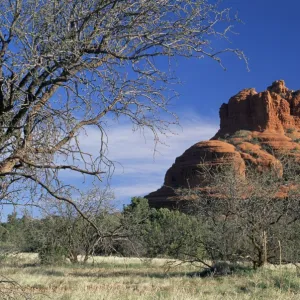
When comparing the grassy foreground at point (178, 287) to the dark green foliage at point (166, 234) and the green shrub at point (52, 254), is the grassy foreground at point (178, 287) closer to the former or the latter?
the dark green foliage at point (166, 234)

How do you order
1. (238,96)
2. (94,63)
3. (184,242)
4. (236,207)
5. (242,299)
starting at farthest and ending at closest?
(238,96) → (184,242) → (236,207) → (242,299) → (94,63)

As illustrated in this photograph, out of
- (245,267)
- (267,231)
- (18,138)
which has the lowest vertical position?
(245,267)

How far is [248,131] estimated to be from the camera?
10588 centimetres

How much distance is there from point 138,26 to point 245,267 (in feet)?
51.0

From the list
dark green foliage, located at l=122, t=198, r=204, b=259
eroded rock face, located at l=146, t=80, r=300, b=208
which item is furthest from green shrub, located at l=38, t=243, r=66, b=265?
eroded rock face, located at l=146, t=80, r=300, b=208

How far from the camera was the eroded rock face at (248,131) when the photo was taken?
87312 mm

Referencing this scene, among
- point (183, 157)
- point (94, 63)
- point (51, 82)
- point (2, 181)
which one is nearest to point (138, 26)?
point (94, 63)

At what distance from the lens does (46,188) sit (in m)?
4.34

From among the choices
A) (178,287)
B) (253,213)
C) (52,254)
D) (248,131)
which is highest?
(248,131)

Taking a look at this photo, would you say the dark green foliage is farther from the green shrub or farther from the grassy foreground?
the green shrub

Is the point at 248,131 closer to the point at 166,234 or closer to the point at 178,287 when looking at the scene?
the point at 166,234

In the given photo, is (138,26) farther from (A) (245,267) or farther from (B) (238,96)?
(B) (238,96)

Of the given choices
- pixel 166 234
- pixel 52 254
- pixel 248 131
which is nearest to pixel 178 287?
pixel 52 254

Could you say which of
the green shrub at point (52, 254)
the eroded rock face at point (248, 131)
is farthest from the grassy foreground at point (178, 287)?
the eroded rock face at point (248, 131)
